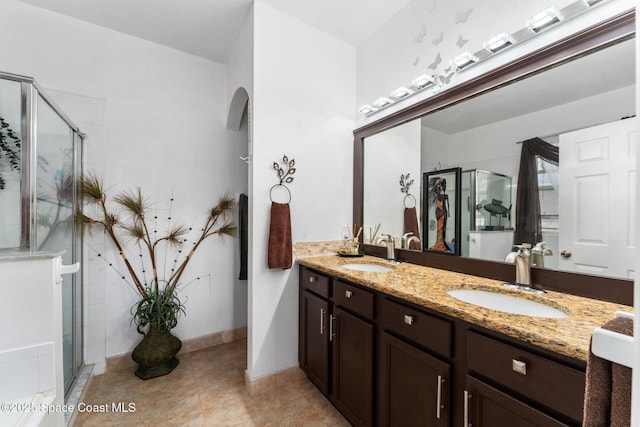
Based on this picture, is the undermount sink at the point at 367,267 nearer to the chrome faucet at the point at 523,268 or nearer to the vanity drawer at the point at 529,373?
the chrome faucet at the point at 523,268

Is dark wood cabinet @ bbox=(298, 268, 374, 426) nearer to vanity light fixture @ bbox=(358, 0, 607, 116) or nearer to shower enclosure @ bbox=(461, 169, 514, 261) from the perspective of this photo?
shower enclosure @ bbox=(461, 169, 514, 261)

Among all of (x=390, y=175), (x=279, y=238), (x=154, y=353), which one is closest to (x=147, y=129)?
(x=279, y=238)

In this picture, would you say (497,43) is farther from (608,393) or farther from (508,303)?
(608,393)

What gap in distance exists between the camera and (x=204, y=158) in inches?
102

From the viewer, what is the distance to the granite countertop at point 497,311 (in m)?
0.74

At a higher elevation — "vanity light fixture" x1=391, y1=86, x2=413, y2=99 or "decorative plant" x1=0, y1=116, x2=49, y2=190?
"vanity light fixture" x1=391, y1=86, x2=413, y2=99

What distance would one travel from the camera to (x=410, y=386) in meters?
1.17

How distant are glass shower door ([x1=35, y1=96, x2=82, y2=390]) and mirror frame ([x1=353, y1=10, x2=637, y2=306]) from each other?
7.17 feet

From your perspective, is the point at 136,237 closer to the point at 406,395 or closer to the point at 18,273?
the point at 18,273

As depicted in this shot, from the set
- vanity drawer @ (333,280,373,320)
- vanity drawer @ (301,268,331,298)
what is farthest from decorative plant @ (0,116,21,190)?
vanity drawer @ (333,280,373,320)

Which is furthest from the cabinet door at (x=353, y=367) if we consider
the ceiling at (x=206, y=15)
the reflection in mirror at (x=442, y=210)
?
the ceiling at (x=206, y=15)

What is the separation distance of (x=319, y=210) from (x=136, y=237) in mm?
1599

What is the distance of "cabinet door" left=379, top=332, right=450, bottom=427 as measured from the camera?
3.38ft

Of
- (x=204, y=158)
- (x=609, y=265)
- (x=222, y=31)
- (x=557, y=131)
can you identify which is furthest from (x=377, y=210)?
(x=222, y=31)
